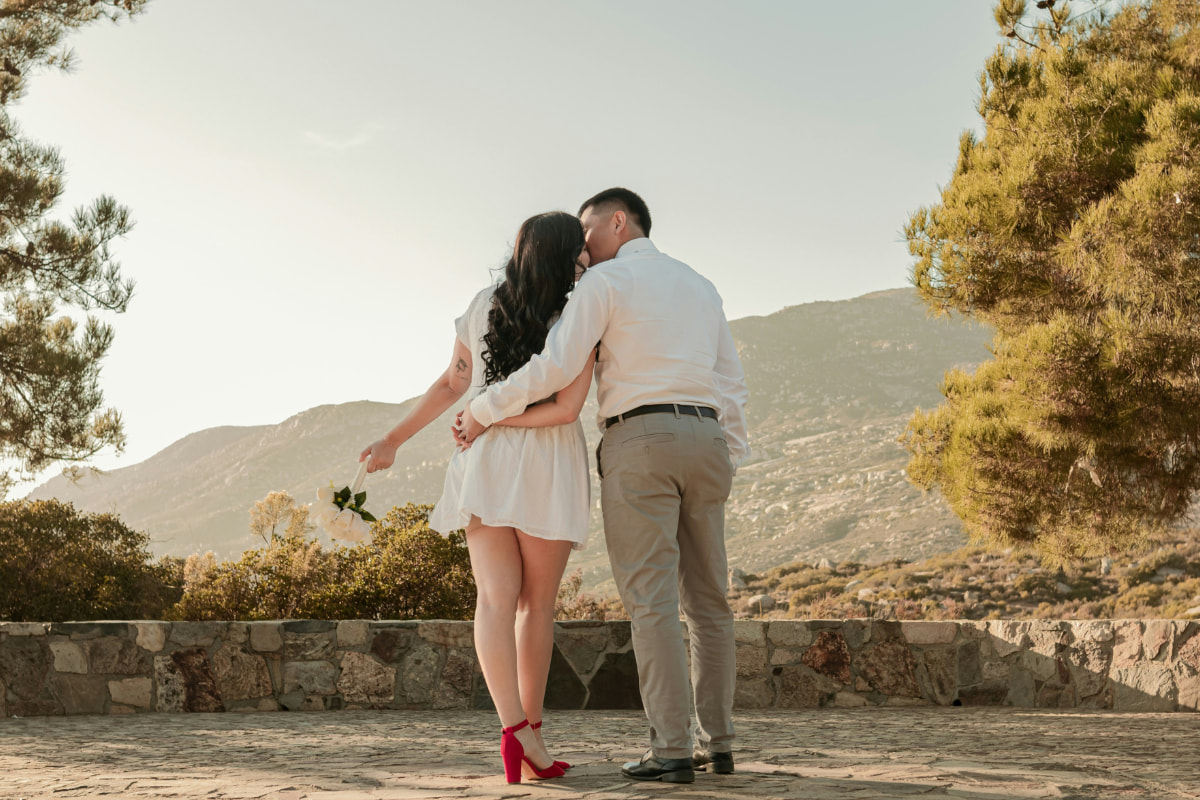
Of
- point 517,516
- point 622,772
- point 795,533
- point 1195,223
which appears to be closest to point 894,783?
point 622,772

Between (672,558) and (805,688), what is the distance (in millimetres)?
3285

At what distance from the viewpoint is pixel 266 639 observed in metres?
5.27

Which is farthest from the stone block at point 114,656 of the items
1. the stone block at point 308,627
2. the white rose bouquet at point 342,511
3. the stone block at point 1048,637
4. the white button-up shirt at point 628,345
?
the stone block at point 1048,637

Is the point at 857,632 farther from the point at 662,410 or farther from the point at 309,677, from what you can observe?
the point at 662,410

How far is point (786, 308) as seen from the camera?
72.3 m

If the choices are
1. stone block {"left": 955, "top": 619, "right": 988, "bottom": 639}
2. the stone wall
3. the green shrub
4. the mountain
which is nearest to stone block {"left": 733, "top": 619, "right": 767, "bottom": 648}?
the stone wall

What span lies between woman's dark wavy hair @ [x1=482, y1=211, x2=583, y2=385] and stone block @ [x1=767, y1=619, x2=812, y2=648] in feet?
10.8

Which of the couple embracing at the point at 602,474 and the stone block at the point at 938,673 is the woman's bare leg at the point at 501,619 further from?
the stone block at the point at 938,673

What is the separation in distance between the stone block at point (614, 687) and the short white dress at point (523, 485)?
2.81 m

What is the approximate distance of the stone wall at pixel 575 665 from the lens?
16.9ft

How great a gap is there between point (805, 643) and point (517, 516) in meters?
3.38

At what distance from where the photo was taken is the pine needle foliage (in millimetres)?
6301

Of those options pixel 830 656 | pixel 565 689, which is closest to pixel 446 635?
pixel 565 689

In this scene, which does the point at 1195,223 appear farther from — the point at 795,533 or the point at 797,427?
the point at 797,427
